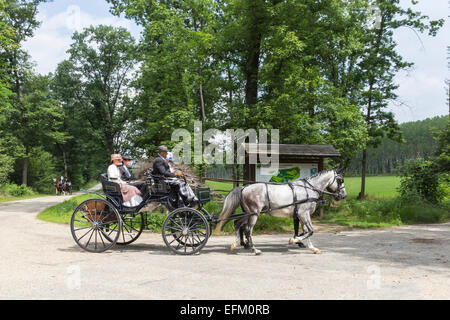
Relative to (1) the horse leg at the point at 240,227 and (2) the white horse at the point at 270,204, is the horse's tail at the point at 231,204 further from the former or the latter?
(1) the horse leg at the point at 240,227

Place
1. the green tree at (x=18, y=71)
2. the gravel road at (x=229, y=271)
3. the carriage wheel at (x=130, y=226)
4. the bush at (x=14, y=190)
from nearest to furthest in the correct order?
the gravel road at (x=229, y=271), the carriage wheel at (x=130, y=226), the bush at (x=14, y=190), the green tree at (x=18, y=71)

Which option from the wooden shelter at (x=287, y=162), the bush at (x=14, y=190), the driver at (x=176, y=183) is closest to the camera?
the driver at (x=176, y=183)

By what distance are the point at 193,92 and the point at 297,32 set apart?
10.1m

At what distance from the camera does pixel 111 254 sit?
26.8 feet

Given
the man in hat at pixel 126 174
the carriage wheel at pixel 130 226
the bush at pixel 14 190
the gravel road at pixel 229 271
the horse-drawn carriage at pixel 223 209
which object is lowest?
the bush at pixel 14 190

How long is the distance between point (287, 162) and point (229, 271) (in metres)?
8.96

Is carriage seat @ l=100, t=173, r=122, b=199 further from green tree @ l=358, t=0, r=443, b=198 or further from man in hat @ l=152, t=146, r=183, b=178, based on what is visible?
green tree @ l=358, t=0, r=443, b=198

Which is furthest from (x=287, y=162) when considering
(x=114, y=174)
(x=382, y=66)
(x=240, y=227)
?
(x=382, y=66)

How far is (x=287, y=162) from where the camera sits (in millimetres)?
14938

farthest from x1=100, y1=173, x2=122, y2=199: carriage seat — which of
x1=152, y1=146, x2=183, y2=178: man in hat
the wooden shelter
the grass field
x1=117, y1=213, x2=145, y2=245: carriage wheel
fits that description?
the grass field

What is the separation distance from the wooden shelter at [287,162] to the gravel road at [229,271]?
4.57m

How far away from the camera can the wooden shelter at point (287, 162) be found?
14.5 m

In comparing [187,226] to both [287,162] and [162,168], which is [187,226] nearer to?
[162,168]

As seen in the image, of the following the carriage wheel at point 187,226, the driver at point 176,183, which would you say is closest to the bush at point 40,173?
the driver at point 176,183
